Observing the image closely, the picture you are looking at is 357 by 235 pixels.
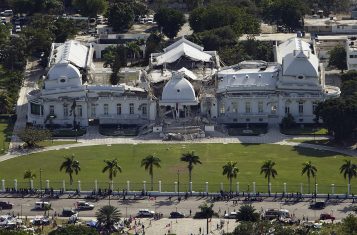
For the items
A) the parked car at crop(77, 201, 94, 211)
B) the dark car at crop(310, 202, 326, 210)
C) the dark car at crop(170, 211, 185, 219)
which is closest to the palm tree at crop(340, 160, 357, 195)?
the dark car at crop(310, 202, 326, 210)

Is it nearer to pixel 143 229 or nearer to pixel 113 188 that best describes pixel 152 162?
pixel 113 188

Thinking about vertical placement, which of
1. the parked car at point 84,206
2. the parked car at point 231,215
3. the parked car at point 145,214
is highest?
the parked car at point 84,206

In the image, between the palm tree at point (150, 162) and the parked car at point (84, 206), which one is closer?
the parked car at point (84, 206)

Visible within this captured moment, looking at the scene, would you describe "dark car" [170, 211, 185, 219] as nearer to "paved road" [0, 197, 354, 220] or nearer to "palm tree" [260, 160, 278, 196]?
"paved road" [0, 197, 354, 220]

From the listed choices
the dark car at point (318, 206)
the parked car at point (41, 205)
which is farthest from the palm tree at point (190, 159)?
the parked car at point (41, 205)

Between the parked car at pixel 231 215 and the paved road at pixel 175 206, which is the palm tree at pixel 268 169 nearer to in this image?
the paved road at pixel 175 206

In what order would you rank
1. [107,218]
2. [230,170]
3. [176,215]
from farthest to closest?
1. [230,170]
2. [176,215]
3. [107,218]

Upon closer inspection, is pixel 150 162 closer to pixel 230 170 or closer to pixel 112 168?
pixel 112 168

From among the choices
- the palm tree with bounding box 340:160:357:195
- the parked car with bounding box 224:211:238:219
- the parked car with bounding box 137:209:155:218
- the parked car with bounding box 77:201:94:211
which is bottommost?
the parked car with bounding box 224:211:238:219

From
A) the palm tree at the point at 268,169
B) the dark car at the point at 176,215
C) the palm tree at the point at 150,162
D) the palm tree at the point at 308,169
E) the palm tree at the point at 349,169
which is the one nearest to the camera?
the dark car at the point at 176,215

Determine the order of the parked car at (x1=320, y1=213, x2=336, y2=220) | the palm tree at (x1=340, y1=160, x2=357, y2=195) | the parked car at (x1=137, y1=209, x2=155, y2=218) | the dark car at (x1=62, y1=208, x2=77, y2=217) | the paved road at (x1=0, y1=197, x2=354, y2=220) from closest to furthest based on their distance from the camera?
the parked car at (x1=320, y1=213, x2=336, y2=220), the parked car at (x1=137, y1=209, x2=155, y2=218), the dark car at (x1=62, y1=208, x2=77, y2=217), the paved road at (x1=0, y1=197, x2=354, y2=220), the palm tree at (x1=340, y1=160, x2=357, y2=195)

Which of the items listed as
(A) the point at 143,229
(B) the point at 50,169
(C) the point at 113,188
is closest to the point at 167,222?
(A) the point at 143,229

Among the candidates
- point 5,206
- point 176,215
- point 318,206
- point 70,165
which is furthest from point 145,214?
point 318,206
